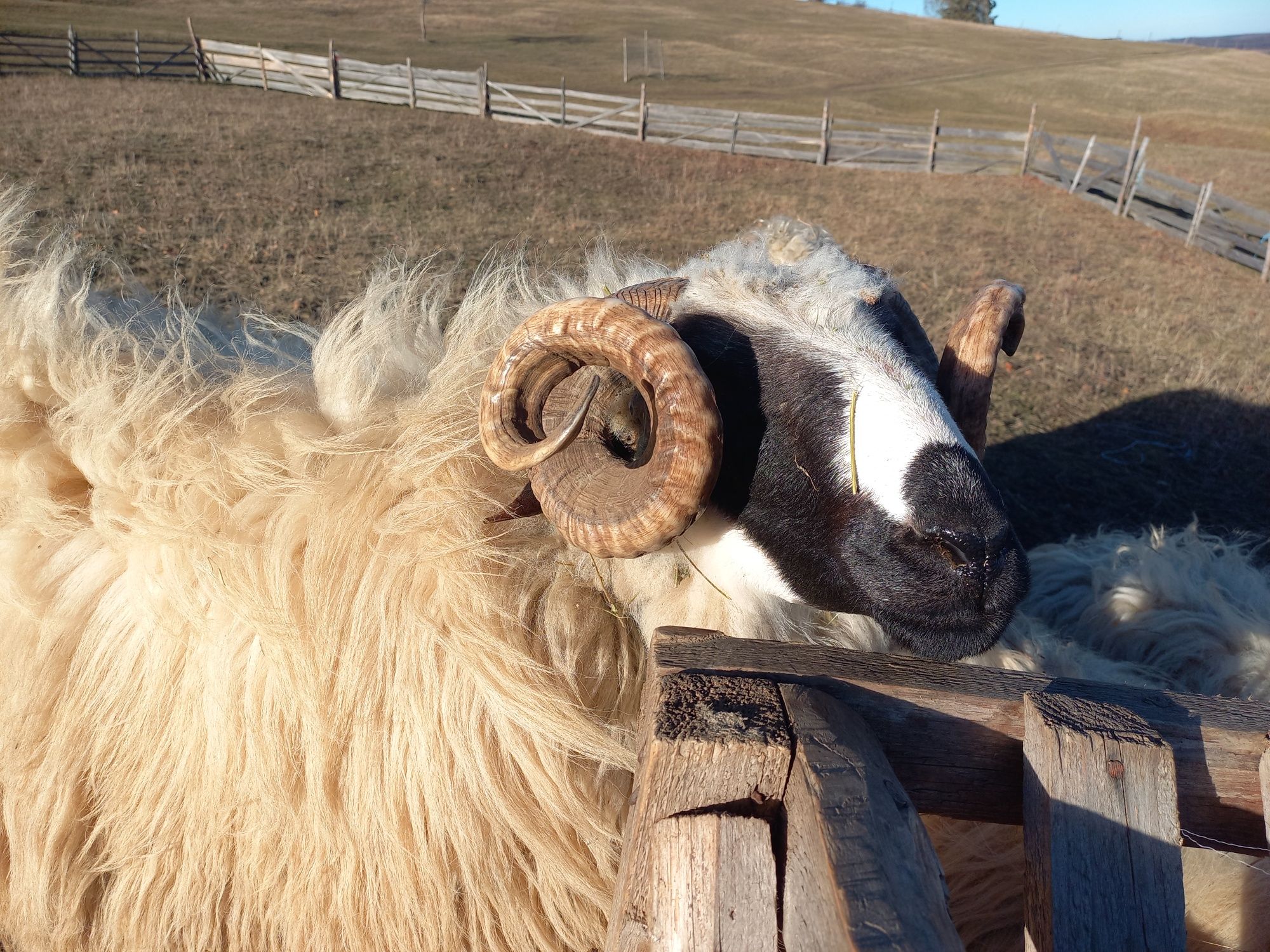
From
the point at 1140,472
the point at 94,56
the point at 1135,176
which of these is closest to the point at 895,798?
the point at 1140,472

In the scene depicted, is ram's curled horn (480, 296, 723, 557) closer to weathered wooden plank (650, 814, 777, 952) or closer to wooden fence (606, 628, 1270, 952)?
wooden fence (606, 628, 1270, 952)

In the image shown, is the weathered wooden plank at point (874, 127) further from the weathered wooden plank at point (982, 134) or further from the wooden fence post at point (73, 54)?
the wooden fence post at point (73, 54)

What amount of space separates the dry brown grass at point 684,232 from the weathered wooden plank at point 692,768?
5129 millimetres

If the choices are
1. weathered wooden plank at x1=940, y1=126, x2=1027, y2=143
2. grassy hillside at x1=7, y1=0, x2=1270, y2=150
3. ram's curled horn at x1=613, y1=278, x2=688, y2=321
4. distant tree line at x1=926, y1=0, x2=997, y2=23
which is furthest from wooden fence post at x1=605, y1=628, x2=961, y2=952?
distant tree line at x1=926, y1=0, x2=997, y2=23

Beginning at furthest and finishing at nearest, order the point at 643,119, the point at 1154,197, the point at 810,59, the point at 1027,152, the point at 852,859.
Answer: the point at 810,59 → the point at 643,119 → the point at 1027,152 → the point at 1154,197 → the point at 852,859

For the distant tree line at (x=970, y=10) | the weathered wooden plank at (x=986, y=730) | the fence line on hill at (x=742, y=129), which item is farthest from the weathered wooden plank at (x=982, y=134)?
the distant tree line at (x=970, y=10)

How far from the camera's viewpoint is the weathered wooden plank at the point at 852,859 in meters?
1.08

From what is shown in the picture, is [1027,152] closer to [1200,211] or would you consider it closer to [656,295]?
[1200,211]

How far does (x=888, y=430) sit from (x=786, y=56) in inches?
2517

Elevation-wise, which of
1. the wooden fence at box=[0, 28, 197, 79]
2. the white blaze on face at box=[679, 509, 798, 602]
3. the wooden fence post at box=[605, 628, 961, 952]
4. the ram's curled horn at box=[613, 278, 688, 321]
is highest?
the ram's curled horn at box=[613, 278, 688, 321]

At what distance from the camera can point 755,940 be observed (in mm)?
1148

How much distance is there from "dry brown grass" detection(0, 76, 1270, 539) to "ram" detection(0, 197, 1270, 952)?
12.8 feet

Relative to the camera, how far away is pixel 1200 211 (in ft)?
57.5

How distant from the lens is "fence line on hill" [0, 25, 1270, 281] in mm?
18812
